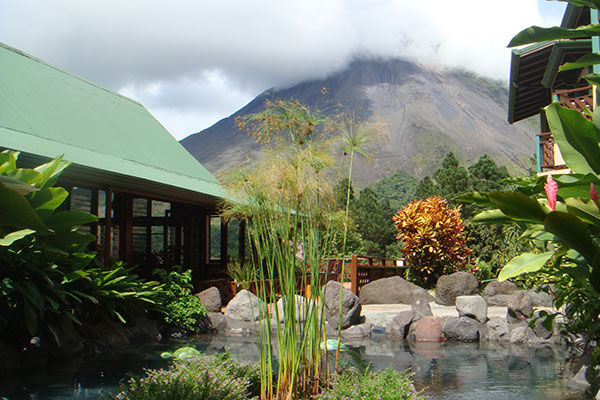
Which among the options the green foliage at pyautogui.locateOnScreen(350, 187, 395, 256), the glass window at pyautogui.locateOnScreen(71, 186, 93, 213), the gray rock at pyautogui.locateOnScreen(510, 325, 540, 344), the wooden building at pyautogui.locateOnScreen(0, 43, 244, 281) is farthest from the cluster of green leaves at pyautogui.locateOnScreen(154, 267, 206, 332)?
the green foliage at pyautogui.locateOnScreen(350, 187, 395, 256)

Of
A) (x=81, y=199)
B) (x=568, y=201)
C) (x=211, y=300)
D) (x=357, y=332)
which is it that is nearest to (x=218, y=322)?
(x=211, y=300)

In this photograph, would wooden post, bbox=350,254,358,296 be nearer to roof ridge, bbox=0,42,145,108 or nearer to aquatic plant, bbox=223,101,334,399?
roof ridge, bbox=0,42,145,108

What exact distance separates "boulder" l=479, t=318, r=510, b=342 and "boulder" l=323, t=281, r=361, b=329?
7.90 feet

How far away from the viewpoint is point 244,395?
14.1ft

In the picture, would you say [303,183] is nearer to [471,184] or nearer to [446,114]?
[471,184]

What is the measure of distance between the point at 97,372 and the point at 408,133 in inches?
4425

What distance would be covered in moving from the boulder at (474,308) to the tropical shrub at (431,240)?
12.6 ft

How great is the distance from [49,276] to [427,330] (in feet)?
21.9

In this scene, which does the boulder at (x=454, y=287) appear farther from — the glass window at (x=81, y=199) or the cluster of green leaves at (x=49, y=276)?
the glass window at (x=81, y=199)

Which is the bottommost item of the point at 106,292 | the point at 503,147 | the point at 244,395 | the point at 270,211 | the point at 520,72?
the point at 244,395

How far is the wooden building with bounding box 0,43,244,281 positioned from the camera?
942cm

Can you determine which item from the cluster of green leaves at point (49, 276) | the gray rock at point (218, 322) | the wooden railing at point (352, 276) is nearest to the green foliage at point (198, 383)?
the cluster of green leaves at point (49, 276)

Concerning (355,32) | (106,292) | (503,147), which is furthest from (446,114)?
(106,292)

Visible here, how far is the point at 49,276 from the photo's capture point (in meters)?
7.25
